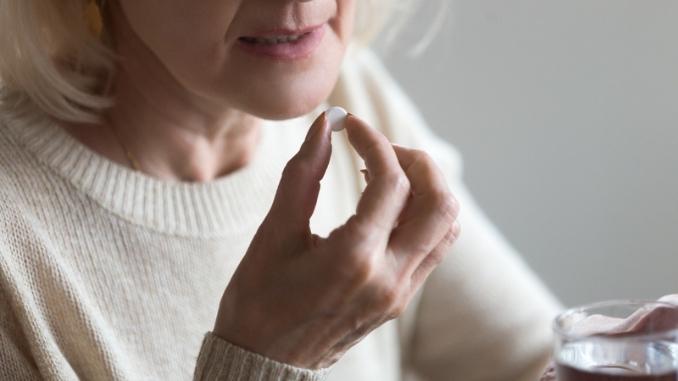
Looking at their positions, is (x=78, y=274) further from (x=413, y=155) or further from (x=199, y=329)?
(x=413, y=155)

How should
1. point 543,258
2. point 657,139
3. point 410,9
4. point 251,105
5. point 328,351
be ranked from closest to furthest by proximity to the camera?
point 328,351 → point 251,105 → point 410,9 → point 657,139 → point 543,258

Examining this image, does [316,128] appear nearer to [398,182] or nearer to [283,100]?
[398,182]

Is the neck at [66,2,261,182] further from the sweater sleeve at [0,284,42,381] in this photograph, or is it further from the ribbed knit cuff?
the ribbed knit cuff

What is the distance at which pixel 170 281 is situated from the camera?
1.08m

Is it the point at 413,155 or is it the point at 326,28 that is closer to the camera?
the point at 413,155

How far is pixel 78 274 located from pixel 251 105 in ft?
0.80

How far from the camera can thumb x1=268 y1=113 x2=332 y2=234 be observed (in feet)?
2.59

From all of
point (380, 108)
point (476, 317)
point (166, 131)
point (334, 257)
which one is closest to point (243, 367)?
point (334, 257)

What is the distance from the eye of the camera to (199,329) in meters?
1.09

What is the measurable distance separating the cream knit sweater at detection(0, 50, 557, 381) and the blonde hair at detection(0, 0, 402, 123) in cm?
3

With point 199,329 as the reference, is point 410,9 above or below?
above

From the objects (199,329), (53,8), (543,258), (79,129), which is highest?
(53,8)

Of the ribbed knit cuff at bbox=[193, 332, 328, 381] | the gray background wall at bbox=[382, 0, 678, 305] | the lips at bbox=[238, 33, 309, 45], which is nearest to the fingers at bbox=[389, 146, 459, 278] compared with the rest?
the ribbed knit cuff at bbox=[193, 332, 328, 381]

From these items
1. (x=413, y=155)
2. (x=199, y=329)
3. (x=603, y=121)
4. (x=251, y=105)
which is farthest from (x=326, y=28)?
(x=603, y=121)
